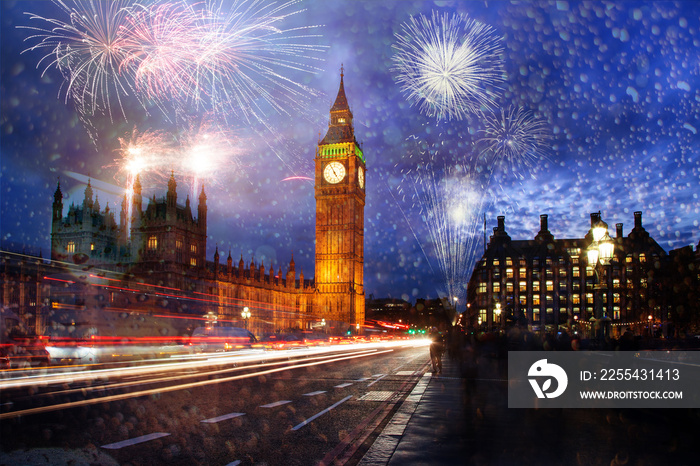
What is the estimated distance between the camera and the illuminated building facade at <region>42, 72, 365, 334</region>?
86.6 m

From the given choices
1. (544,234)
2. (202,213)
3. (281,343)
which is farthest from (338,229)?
(281,343)

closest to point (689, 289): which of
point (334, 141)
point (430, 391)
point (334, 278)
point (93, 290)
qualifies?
point (430, 391)

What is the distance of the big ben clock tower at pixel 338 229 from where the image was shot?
12138 centimetres

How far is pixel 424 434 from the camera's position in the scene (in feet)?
33.2

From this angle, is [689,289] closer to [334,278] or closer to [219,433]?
[219,433]

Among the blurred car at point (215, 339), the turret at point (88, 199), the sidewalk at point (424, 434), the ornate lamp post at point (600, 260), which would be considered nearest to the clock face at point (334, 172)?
the turret at point (88, 199)

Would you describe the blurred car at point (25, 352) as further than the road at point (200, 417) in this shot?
Yes

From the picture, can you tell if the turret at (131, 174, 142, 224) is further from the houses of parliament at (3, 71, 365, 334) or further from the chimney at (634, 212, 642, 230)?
the chimney at (634, 212, 642, 230)

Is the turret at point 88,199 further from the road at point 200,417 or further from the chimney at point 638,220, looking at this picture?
the chimney at point 638,220

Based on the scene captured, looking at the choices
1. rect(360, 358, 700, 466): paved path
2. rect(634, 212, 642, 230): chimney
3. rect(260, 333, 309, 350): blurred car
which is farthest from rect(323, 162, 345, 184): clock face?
rect(360, 358, 700, 466): paved path

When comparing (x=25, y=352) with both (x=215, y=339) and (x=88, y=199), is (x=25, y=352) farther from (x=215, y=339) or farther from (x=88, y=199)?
(x=88, y=199)

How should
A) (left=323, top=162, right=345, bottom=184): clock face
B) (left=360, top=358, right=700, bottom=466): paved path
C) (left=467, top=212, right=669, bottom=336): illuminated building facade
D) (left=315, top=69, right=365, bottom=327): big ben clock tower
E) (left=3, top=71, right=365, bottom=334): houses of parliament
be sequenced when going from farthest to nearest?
(left=323, top=162, right=345, bottom=184): clock face < (left=315, top=69, right=365, bottom=327): big ben clock tower < (left=467, top=212, right=669, bottom=336): illuminated building facade < (left=3, top=71, right=365, bottom=334): houses of parliament < (left=360, top=358, right=700, bottom=466): paved path

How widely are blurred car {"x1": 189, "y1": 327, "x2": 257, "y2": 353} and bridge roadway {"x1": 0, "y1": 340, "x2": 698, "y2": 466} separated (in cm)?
2000

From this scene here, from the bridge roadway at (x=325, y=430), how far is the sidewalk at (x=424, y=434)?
0.08 ft
